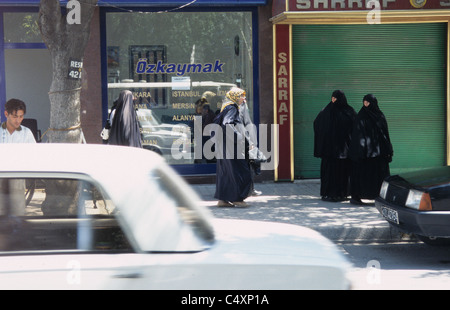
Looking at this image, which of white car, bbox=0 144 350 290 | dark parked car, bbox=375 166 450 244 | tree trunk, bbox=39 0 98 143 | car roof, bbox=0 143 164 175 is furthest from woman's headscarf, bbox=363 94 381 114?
car roof, bbox=0 143 164 175

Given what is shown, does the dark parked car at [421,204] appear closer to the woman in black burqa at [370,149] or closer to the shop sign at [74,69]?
the woman in black burqa at [370,149]

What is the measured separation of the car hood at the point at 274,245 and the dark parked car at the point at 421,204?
11.0ft

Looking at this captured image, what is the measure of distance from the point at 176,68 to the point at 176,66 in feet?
0.12

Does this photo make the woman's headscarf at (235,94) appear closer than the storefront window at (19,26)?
Yes

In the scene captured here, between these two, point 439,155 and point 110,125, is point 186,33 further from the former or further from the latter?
point 439,155

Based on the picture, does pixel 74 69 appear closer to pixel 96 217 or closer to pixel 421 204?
pixel 421 204

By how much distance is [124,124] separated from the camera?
32.8 ft

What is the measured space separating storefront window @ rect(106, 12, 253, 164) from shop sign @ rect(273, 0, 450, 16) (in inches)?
41.5

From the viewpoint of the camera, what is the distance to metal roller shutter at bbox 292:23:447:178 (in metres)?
13.0

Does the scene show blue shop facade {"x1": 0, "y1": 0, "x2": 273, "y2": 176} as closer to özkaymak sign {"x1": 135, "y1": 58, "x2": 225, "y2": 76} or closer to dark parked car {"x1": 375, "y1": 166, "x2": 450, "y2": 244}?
özkaymak sign {"x1": 135, "y1": 58, "x2": 225, "y2": 76}

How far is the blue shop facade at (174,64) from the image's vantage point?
1257 centimetres

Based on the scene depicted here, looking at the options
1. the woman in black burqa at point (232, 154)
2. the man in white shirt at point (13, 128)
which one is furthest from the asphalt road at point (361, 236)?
the man in white shirt at point (13, 128)

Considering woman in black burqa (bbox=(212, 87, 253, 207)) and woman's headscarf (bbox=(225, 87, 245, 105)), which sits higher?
woman's headscarf (bbox=(225, 87, 245, 105))
